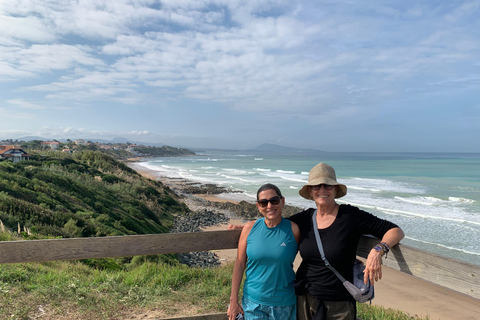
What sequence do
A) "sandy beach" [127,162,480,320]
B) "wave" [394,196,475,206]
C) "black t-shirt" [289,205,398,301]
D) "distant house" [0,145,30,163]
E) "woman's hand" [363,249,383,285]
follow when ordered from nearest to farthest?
"woman's hand" [363,249,383,285] → "black t-shirt" [289,205,398,301] → "sandy beach" [127,162,480,320] → "wave" [394,196,475,206] → "distant house" [0,145,30,163]

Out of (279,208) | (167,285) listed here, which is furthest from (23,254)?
(279,208)

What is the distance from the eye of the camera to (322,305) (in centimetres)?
233

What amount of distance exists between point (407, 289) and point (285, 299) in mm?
10426

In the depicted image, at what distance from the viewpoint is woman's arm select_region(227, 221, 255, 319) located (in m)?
2.57

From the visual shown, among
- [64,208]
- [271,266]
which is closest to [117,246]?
[271,266]

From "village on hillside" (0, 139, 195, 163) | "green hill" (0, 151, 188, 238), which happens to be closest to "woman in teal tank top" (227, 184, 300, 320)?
"green hill" (0, 151, 188, 238)

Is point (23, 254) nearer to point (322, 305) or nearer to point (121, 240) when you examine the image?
point (121, 240)

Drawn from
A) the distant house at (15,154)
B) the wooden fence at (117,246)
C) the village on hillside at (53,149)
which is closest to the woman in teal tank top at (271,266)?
the wooden fence at (117,246)

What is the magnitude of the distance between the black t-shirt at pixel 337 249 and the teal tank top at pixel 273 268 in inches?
4.7

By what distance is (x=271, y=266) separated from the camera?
2.43 m

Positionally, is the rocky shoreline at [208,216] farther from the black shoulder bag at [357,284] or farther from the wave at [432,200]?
the wave at [432,200]

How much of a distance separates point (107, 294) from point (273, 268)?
2315 millimetres

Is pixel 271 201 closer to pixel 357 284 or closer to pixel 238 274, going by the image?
pixel 238 274

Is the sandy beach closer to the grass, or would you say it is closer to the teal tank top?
the grass
